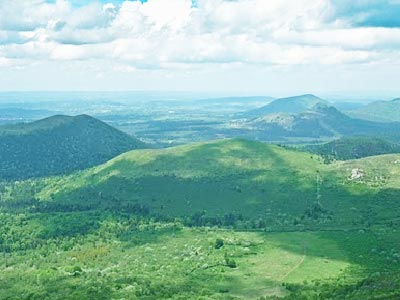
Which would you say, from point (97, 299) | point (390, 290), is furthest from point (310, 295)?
point (97, 299)

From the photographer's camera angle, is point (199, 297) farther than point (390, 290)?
Yes

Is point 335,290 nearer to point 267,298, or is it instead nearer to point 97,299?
point 267,298

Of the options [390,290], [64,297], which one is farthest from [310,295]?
[64,297]

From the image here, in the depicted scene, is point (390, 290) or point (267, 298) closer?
point (390, 290)

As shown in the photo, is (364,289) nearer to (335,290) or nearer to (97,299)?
(335,290)

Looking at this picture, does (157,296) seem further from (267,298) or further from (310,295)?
(310,295)

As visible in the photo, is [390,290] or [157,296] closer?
[390,290]

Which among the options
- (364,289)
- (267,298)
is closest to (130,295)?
(267,298)
